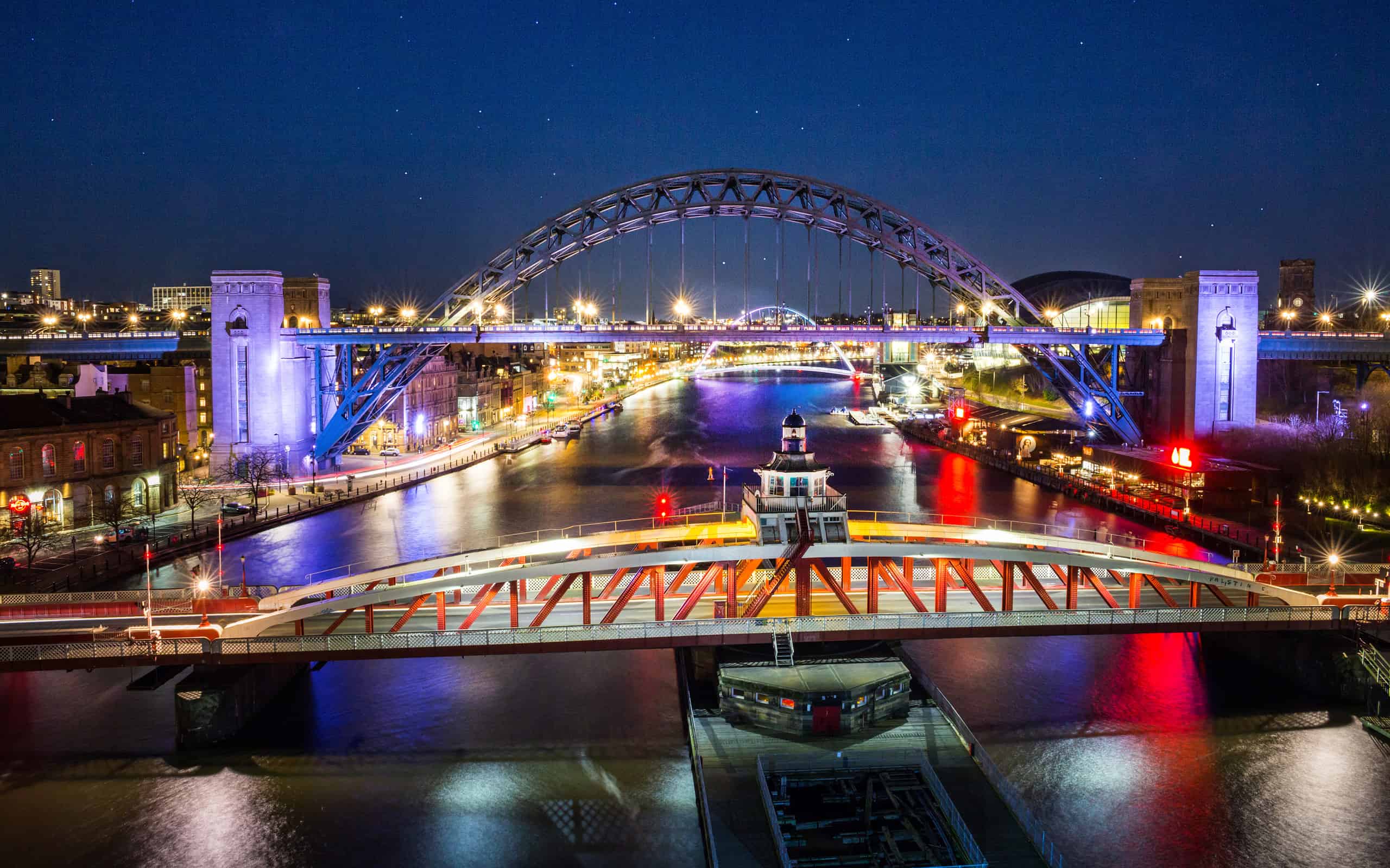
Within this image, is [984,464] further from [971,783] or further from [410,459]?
[971,783]

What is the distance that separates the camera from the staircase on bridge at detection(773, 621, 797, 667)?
15109 mm

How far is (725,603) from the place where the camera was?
16250mm

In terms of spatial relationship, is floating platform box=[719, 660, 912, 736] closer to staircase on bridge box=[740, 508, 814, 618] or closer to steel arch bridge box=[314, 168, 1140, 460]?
staircase on bridge box=[740, 508, 814, 618]

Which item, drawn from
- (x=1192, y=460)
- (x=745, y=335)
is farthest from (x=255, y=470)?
(x=1192, y=460)

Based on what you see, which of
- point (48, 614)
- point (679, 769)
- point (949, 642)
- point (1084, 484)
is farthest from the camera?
point (1084, 484)

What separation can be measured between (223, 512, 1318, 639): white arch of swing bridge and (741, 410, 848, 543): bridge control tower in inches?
9.6

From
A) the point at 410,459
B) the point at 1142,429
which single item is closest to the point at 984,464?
the point at 1142,429

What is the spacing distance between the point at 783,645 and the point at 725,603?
1.31 meters

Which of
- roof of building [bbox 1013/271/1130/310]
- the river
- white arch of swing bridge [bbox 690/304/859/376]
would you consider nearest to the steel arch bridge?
the river

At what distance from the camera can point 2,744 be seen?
14742 millimetres

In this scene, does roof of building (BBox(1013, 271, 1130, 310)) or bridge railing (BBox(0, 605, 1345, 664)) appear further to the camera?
roof of building (BBox(1013, 271, 1130, 310))

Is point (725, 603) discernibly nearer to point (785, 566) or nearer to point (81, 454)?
point (785, 566)

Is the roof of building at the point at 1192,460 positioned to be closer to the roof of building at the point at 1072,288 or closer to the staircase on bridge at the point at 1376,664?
the staircase on bridge at the point at 1376,664

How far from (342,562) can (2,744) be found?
34.7 feet
